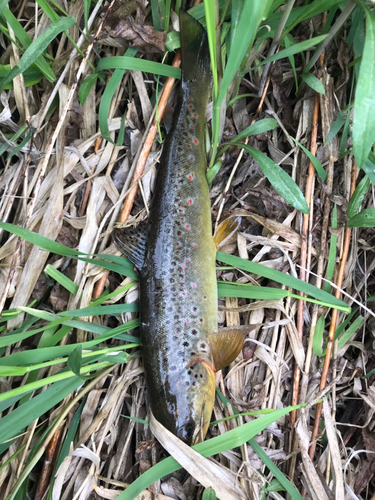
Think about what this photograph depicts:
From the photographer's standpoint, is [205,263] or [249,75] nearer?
[205,263]

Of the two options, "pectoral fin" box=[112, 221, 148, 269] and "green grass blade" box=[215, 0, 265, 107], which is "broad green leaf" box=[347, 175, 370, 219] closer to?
"green grass blade" box=[215, 0, 265, 107]

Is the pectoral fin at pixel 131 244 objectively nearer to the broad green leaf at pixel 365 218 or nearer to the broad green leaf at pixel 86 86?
the broad green leaf at pixel 86 86

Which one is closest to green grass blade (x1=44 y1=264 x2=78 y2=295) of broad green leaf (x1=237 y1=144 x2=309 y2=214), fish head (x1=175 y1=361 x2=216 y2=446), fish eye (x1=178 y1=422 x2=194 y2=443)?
fish head (x1=175 y1=361 x2=216 y2=446)

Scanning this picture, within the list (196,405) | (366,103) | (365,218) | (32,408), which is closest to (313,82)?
(366,103)

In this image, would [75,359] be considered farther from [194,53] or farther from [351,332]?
[194,53]

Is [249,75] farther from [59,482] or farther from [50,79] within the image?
[59,482]

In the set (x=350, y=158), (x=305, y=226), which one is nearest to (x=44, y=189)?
(x=305, y=226)
